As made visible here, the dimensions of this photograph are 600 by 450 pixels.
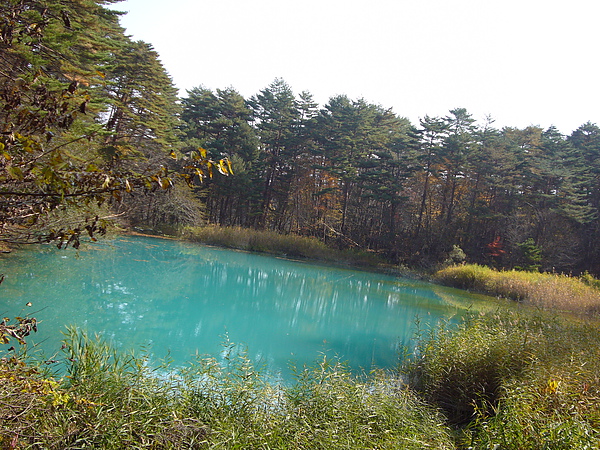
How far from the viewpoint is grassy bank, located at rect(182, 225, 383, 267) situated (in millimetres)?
23891

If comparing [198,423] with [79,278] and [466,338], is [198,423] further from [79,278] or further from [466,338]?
[79,278]

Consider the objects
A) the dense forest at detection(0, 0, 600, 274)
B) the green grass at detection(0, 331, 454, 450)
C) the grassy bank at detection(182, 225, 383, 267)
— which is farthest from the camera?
the grassy bank at detection(182, 225, 383, 267)

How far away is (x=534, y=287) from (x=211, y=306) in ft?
37.4

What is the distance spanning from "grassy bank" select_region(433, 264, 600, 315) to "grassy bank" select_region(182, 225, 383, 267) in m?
5.98

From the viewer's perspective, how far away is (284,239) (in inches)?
953

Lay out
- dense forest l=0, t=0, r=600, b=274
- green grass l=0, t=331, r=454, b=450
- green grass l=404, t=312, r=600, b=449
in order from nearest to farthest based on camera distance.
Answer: green grass l=0, t=331, r=454, b=450 → green grass l=404, t=312, r=600, b=449 → dense forest l=0, t=0, r=600, b=274

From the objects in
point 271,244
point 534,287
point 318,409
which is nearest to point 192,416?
point 318,409

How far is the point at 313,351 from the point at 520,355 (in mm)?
3373

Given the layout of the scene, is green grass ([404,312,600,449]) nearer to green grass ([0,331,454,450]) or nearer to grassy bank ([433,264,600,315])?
green grass ([0,331,454,450])

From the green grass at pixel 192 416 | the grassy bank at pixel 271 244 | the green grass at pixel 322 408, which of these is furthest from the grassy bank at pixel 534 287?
the green grass at pixel 192 416

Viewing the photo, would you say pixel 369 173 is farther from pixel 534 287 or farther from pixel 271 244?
pixel 534 287

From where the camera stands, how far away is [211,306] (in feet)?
31.7

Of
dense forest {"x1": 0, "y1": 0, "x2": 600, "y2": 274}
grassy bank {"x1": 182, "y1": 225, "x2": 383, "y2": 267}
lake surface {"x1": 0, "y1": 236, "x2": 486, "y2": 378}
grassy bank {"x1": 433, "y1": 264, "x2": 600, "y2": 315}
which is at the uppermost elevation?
dense forest {"x1": 0, "y1": 0, "x2": 600, "y2": 274}

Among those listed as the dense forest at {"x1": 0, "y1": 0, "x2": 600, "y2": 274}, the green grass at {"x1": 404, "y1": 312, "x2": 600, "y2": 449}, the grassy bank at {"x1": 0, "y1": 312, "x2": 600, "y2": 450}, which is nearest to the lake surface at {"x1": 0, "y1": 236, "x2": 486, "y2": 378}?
the green grass at {"x1": 404, "y1": 312, "x2": 600, "y2": 449}
